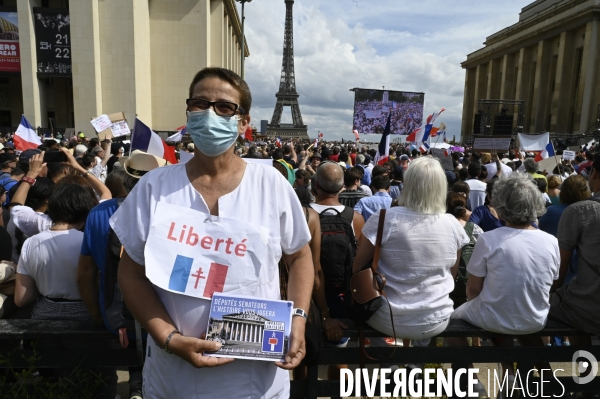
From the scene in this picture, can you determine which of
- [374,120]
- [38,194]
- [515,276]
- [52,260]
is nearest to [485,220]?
[515,276]

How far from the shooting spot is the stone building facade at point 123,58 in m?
27.6

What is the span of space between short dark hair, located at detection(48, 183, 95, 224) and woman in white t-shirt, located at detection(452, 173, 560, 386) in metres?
Result: 2.93

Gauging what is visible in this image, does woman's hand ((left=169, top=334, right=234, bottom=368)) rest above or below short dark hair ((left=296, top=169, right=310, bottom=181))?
below

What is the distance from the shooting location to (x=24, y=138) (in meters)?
8.48

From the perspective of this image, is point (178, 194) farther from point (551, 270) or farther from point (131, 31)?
point (131, 31)

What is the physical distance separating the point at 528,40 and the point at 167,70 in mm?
43352

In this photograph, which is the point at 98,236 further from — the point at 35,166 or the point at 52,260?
the point at 35,166

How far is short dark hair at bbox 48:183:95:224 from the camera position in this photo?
321 cm

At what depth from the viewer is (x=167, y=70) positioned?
Result: 3356cm

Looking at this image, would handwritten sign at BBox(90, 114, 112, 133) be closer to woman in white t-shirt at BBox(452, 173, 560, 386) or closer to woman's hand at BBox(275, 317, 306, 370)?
woman in white t-shirt at BBox(452, 173, 560, 386)

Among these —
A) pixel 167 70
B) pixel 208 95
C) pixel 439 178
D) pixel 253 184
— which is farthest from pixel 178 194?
pixel 167 70

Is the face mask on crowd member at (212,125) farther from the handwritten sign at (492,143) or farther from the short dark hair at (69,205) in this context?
the handwritten sign at (492,143)

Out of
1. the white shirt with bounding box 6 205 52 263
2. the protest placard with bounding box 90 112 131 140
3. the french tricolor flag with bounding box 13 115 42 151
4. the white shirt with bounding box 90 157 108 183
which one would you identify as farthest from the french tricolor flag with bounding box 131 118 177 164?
the protest placard with bounding box 90 112 131 140

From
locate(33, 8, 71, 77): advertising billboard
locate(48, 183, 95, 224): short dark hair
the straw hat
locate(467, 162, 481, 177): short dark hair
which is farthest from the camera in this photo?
locate(33, 8, 71, 77): advertising billboard
